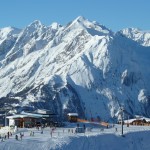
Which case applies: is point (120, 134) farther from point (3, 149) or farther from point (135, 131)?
point (3, 149)

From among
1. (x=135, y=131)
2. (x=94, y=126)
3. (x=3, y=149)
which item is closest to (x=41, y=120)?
(x=94, y=126)

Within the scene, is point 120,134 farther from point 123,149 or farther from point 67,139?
point 67,139

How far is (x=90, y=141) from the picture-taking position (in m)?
120

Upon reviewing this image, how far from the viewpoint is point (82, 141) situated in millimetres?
118812

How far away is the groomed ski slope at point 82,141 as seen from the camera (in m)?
110

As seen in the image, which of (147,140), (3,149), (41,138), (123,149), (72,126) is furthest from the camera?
(72,126)

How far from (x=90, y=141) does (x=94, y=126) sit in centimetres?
3812

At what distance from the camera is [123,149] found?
12681 centimetres

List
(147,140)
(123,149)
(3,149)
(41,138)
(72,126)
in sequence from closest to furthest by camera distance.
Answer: (3,149) < (41,138) < (123,149) < (147,140) < (72,126)

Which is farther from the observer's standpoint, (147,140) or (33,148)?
(147,140)

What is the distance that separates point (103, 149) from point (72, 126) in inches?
1449

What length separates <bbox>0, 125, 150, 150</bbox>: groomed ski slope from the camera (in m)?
110

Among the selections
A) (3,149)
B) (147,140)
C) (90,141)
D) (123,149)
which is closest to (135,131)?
(147,140)

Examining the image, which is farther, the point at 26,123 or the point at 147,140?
the point at 26,123
